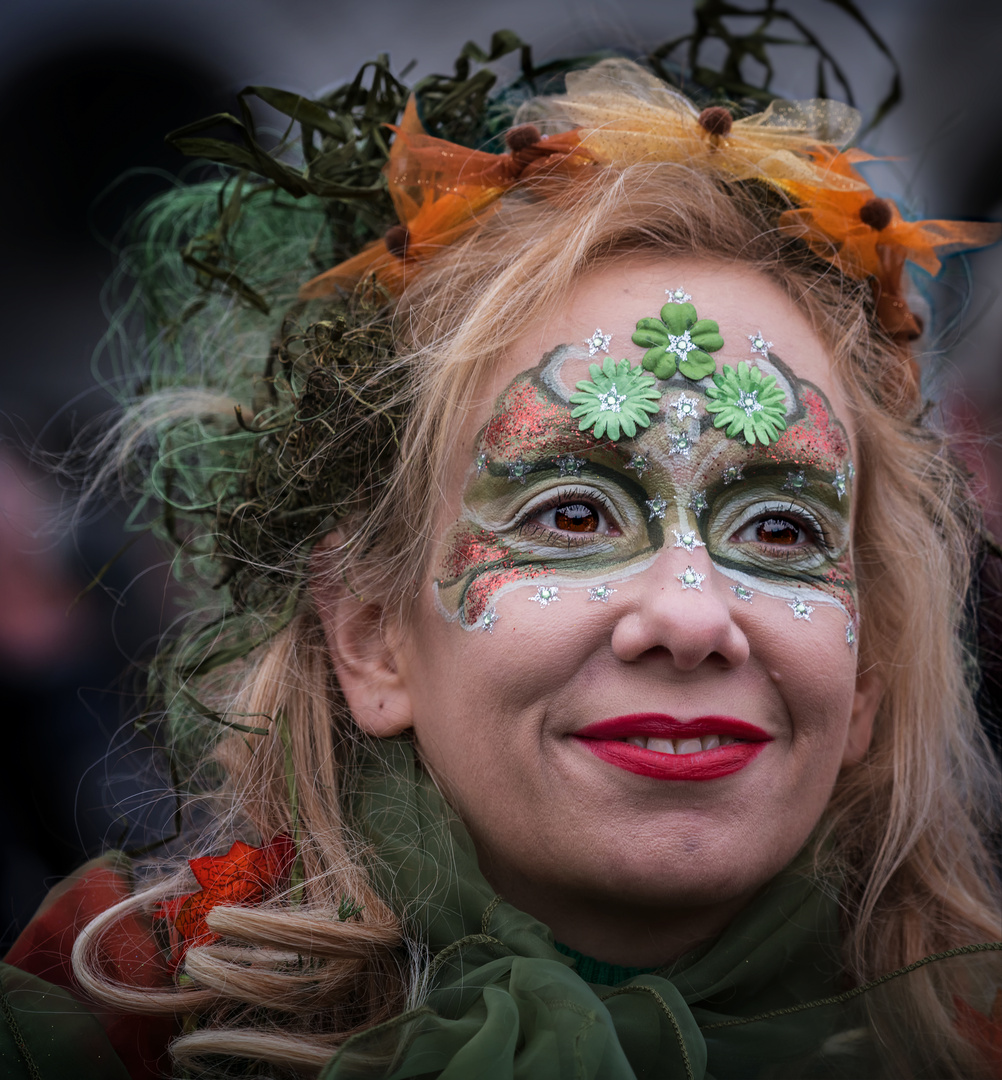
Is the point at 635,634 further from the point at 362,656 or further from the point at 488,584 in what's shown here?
Answer: the point at 362,656

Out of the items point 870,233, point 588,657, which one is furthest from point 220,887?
point 870,233

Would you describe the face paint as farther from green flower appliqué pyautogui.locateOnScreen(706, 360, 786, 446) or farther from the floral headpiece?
the floral headpiece

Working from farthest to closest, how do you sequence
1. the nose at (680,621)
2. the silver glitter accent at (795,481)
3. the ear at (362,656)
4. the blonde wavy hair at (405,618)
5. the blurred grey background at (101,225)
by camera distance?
the blurred grey background at (101,225) < the ear at (362,656) < the silver glitter accent at (795,481) < the blonde wavy hair at (405,618) < the nose at (680,621)

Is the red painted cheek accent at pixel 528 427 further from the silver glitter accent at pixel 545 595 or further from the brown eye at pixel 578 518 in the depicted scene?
the silver glitter accent at pixel 545 595

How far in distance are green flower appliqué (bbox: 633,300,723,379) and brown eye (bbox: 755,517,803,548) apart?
0.29m

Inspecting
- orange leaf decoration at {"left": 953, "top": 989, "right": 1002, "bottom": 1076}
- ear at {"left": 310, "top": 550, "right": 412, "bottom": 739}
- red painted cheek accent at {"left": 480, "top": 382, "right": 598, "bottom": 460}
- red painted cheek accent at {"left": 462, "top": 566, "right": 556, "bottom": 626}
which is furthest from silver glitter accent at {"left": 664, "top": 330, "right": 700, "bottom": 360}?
orange leaf decoration at {"left": 953, "top": 989, "right": 1002, "bottom": 1076}

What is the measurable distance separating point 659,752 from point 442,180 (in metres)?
1.23

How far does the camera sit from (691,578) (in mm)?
1533

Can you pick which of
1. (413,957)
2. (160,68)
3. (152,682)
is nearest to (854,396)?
(413,957)

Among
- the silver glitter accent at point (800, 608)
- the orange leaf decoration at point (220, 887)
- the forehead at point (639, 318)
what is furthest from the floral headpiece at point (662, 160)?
the orange leaf decoration at point (220, 887)

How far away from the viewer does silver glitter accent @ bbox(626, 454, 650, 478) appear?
5.22 ft

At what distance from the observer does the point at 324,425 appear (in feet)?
6.11

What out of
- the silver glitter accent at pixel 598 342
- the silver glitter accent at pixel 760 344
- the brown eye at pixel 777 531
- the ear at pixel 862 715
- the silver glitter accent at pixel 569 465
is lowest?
the ear at pixel 862 715

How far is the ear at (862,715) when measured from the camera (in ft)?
6.43
